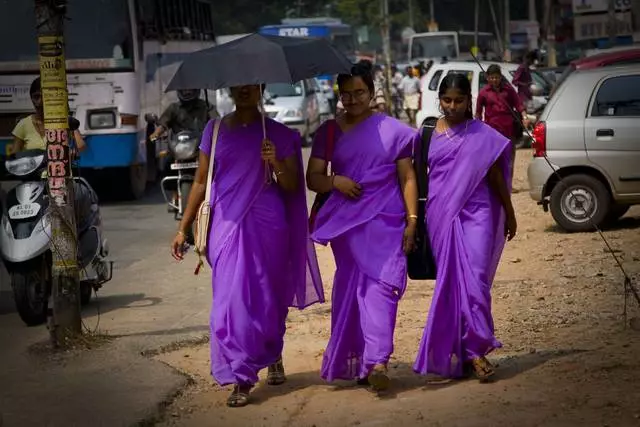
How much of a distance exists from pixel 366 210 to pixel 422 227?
339 mm

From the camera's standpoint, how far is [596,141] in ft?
40.0

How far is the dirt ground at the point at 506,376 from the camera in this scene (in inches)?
222

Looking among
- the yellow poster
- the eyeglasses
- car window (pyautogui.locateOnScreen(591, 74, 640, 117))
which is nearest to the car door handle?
car window (pyautogui.locateOnScreen(591, 74, 640, 117))

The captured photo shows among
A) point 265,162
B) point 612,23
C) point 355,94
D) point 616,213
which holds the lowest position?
point 616,213

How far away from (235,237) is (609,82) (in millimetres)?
6878

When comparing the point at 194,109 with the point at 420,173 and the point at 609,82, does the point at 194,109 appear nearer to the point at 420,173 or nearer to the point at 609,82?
the point at 609,82

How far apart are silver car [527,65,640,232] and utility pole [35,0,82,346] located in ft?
18.5

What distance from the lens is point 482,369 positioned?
628 centimetres

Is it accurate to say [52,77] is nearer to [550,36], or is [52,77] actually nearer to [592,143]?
[592,143]

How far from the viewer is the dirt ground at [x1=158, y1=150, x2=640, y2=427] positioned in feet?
18.5

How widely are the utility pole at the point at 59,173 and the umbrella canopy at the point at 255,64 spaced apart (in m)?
1.63

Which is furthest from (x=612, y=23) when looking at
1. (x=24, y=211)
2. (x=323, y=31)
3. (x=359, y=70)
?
(x=359, y=70)

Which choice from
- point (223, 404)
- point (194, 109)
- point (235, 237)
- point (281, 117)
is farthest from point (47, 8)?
point (281, 117)

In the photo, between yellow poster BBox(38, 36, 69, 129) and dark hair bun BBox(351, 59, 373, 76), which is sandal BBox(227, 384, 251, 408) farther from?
yellow poster BBox(38, 36, 69, 129)
